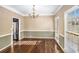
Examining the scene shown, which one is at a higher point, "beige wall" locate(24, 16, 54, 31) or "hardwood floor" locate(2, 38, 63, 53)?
"beige wall" locate(24, 16, 54, 31)

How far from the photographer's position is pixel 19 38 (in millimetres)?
8484

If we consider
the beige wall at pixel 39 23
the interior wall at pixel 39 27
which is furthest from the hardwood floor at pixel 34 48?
the beige wall at pixel 39 23

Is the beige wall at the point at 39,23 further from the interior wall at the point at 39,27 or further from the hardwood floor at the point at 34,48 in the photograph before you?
the hardwood floor at the point at 34,48

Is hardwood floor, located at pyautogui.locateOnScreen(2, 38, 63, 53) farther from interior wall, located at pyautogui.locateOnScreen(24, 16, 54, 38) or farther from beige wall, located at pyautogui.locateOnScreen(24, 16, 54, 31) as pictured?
beige wall, located at pyautogui.locateOnScreen(24, 16, 54, 31)

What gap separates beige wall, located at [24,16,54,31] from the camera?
9.25 m

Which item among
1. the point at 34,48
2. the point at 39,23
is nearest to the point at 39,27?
the point at 39,23

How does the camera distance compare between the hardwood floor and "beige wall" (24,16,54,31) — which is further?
"beige wall" (24,16,54,31)

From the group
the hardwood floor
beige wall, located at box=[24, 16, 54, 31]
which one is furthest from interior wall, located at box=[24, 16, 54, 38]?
the hardwood floor

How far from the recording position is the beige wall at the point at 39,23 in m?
9.25

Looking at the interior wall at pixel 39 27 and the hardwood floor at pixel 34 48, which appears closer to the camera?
the hardwood floor at pixel 34 48
